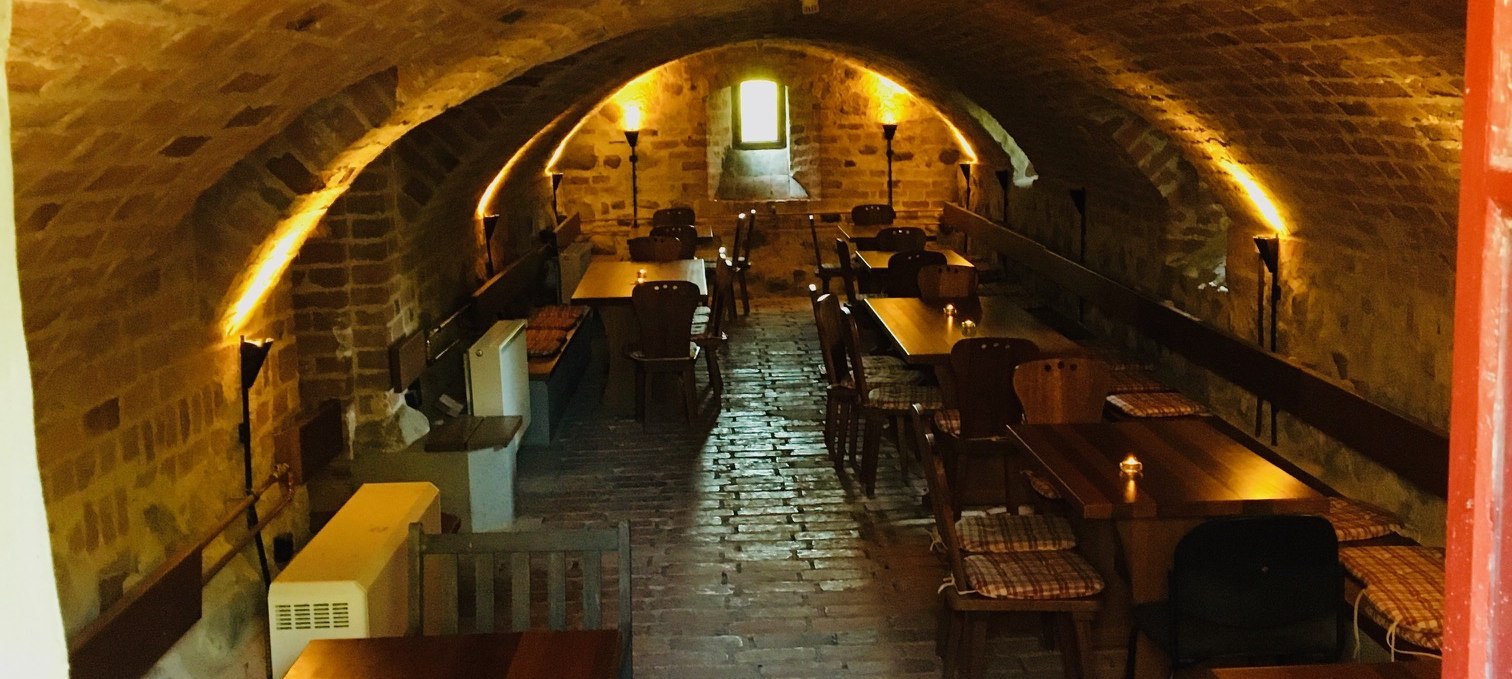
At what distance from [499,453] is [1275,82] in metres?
3.76

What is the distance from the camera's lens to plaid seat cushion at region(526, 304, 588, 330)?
369 inches

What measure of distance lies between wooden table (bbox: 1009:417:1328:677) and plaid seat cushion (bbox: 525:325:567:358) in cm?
403

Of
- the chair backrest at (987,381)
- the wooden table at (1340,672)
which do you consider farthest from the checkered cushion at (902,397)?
the wooden table at (1340,672)

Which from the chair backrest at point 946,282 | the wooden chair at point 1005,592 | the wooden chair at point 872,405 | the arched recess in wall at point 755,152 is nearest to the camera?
the wooden chair at point 1005,592

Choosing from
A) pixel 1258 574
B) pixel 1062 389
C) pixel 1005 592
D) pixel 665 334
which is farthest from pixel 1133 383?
pixel 1258 574

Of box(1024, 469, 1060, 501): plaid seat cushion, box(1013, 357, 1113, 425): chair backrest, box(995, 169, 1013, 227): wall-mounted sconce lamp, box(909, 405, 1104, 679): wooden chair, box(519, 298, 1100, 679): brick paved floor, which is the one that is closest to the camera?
box(909, 405, 1104, 679): wooden chair

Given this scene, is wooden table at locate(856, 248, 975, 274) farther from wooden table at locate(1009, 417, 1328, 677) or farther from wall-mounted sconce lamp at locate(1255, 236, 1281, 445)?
wooden table at locate(1009, 417, 1328, 677)

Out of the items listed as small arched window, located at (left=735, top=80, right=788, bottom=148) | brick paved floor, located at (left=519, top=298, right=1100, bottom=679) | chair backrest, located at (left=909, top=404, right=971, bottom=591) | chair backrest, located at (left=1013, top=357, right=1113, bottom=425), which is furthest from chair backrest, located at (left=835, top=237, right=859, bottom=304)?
chair backrest, located at (left=909, top=404, right=971, bottom=591)

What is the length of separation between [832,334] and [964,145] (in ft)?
23.6

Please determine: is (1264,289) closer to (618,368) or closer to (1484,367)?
(618,368)

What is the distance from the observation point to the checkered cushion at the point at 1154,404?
21.2ft

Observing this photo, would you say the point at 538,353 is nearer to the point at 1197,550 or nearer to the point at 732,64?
the point at 1197,550

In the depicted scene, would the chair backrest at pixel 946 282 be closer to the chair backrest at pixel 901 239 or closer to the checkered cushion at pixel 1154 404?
the checkered cushion at pixel 1154 404

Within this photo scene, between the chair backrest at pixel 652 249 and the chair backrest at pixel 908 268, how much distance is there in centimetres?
219
